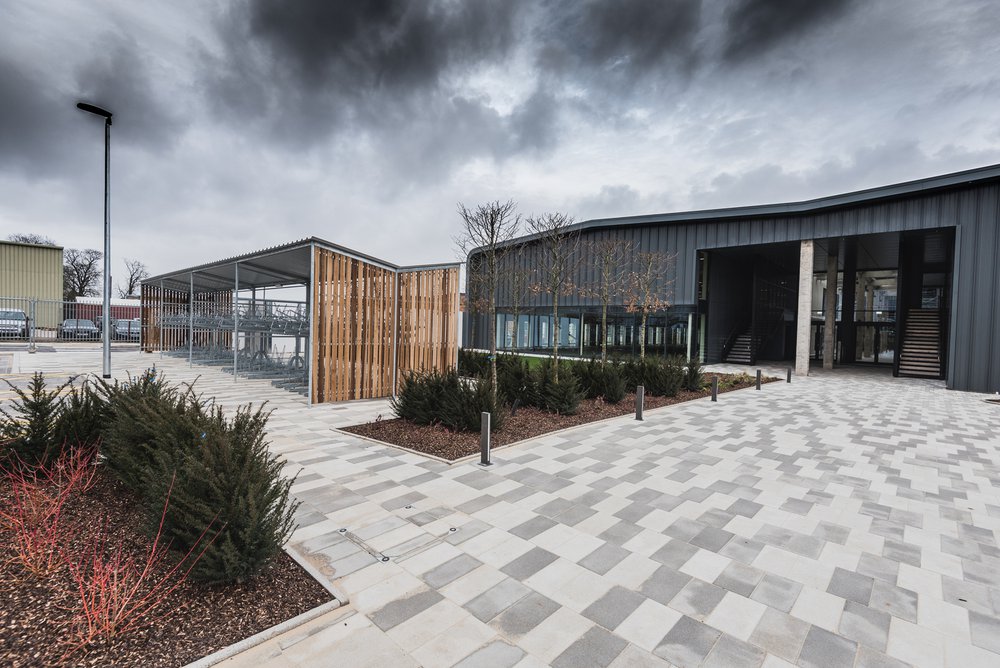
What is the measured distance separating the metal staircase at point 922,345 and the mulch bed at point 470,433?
20.9 m

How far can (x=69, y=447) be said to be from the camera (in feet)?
19.0

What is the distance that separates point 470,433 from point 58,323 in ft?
136

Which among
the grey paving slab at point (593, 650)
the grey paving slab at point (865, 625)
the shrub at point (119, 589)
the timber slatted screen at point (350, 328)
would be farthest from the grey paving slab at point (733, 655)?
the timber slatted screen at point (350, 328)

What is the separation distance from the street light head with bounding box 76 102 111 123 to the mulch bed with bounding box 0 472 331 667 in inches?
579

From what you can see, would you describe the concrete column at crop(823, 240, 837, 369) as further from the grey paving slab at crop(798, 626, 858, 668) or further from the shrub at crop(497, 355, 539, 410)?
the grey paving slab at crop(798, 626, 858, 668)

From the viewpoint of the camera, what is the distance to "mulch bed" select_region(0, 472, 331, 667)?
9.23ft

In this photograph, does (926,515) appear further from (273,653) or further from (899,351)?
(899,351)

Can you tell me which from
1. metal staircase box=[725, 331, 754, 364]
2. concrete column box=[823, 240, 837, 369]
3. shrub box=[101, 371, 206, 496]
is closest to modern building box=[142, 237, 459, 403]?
shrub box=[101, 371, 206, 496]

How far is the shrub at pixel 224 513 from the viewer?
343cm

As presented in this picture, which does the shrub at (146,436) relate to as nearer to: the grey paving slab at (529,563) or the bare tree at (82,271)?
the grey paving slab at (529,563)

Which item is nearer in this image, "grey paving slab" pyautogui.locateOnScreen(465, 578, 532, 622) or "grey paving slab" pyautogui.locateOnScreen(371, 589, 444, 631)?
"grey paving slab" pyautogui.locateOnScreen(371, 589, 444, 631)

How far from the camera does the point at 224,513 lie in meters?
3.53

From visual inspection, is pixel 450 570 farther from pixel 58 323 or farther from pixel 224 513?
pixel 58 323

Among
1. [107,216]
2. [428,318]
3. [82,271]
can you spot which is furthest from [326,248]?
[82,271]
